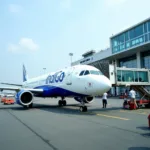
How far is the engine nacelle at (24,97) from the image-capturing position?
19045 mm

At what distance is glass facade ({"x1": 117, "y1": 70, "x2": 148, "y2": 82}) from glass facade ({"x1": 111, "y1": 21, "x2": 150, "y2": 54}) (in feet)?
73.5

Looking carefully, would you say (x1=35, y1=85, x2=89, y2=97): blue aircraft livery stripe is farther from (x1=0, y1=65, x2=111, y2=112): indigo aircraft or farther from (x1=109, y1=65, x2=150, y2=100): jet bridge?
(x1=109, y1=65, x2=150, y2=100): jet bridge

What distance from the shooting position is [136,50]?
44.2 m

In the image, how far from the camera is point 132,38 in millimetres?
43438

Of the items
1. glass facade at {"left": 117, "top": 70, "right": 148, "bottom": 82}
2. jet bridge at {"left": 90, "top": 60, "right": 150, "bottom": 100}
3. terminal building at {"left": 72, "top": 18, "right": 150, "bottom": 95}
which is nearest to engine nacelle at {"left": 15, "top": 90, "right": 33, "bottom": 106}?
jet bridge at {"left": 90, "top": 60, "right": 150, "bottom": 100}

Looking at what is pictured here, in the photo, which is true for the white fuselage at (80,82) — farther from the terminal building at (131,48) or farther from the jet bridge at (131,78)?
the terminal building at (131,48)

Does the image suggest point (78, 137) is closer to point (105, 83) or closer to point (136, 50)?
point (105, 83)

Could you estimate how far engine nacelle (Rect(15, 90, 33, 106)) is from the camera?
750 inches

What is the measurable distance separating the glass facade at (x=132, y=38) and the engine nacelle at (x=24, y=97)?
88.3ft

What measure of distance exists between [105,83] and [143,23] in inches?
1185

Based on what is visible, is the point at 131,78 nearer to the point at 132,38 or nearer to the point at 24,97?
the point at 24,97

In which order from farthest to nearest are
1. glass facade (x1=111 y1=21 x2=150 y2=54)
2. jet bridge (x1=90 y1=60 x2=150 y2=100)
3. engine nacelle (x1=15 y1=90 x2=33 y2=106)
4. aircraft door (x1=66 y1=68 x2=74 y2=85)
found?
1. glass facade (x1=111 y1=21 x2=150 y2=54)
2. engine nacelle (x1=15 y1=90 x2=33 y2=106)
3. aircraft door (x1=66 y1=68 x2=74 y2=85)
4. jet bridge (x1=90 y1=60 x2=150 y2=100)

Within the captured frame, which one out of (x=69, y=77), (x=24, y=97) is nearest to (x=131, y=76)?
(x=69, y=77)

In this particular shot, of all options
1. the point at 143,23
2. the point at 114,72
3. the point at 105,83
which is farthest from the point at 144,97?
the point at 143,23
